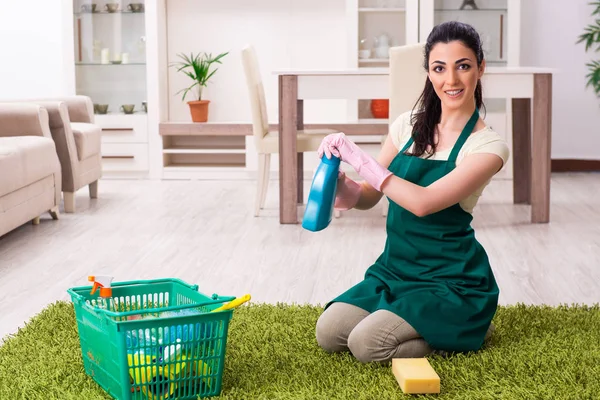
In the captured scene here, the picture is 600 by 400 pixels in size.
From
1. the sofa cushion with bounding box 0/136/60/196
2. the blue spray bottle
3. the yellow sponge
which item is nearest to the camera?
the yellow sponge

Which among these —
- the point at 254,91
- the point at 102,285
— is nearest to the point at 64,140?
the point at 254,91

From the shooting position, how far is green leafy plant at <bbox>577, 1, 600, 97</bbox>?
5.80 meters

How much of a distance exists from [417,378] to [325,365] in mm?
297

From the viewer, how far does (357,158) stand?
198 centimetres

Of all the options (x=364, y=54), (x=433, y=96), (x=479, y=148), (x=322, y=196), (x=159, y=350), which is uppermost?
(x=364, y=54)

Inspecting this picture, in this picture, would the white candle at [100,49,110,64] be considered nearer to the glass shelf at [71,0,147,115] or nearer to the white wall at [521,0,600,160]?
the glass shelf at [71,0,147,115]

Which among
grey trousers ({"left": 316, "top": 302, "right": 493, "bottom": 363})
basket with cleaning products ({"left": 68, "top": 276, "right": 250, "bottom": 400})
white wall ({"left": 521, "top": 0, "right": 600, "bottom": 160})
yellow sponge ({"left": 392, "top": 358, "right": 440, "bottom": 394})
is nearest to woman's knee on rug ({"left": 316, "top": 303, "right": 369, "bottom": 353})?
grey trousers ({"left": 316, "top": 302, "right": 493, "bottom": 363})

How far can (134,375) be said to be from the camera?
182 cm

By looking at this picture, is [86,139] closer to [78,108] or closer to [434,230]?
[78,108]

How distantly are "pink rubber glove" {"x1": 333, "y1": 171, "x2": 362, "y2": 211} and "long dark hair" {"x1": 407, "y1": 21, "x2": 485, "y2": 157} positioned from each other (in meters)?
0.17

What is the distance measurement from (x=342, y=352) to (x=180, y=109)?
4500mm

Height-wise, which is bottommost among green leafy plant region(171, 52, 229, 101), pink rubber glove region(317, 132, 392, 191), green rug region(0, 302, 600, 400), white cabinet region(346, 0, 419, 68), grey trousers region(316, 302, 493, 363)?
green rug region(0, 302, 600, 400)

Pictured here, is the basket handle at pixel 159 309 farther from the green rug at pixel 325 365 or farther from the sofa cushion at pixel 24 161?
the sofa cushion at pixel 24 161

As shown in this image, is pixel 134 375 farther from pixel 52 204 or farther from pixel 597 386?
pixel 52 204
